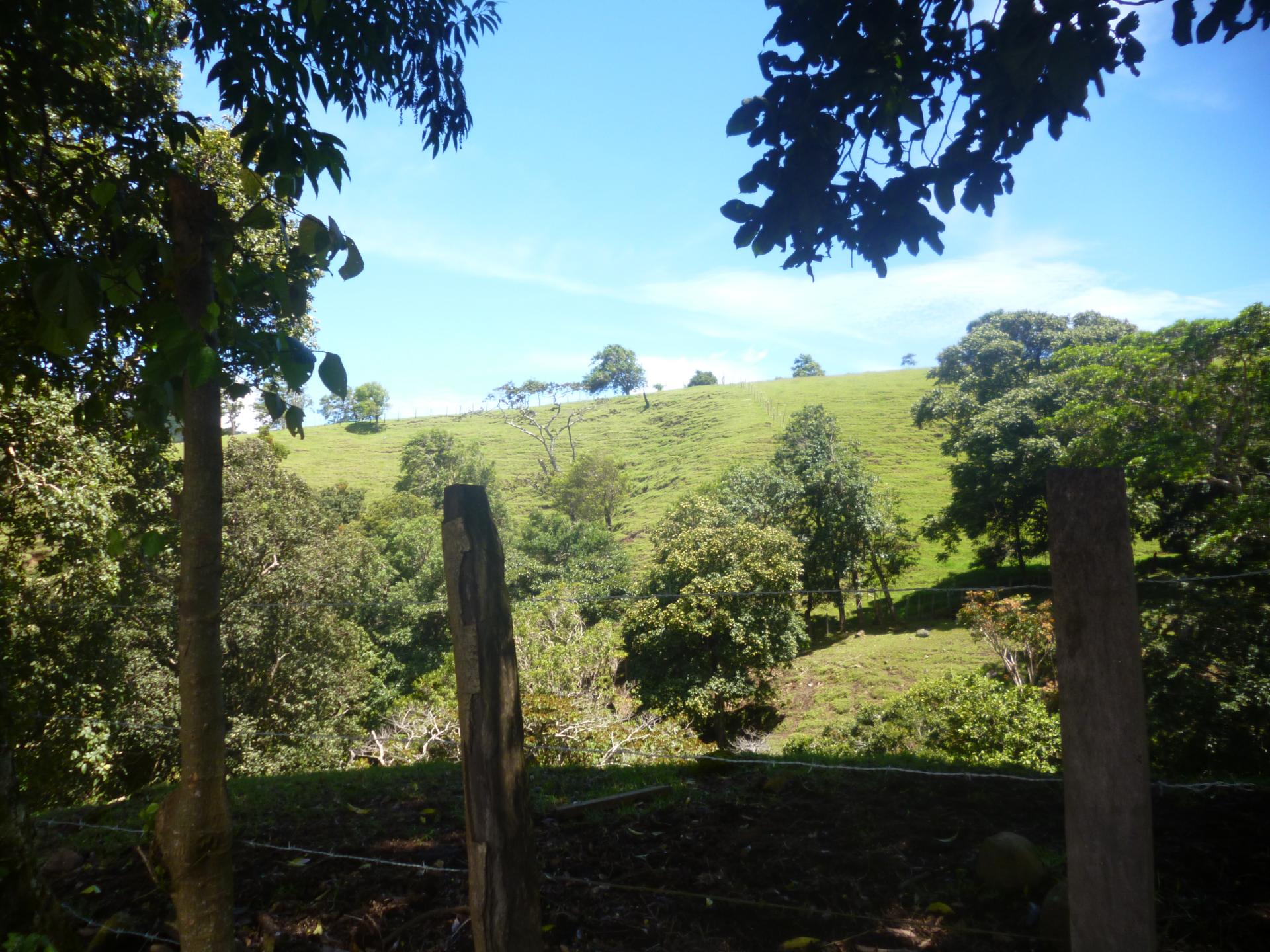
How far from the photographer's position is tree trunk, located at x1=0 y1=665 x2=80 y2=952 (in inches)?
96.8

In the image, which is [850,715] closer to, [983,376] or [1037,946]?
[1037,946]

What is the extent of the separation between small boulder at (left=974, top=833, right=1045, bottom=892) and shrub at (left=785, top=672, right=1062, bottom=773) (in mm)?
3691

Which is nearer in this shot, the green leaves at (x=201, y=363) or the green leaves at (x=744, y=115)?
the green leaves at (x=201, y=363)

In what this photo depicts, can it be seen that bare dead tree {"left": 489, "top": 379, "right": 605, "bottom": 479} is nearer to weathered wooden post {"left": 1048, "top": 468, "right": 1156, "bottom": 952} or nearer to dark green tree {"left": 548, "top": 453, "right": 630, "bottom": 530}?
dark green tree {"left": 548, "top": 453, "right": 630, "bottom": 530}

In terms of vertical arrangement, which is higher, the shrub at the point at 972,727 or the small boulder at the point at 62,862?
the small boulder at the point at 62,862

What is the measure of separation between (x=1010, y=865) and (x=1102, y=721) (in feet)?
5.31

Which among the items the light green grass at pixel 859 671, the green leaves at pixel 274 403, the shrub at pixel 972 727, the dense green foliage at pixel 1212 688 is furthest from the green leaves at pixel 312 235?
the light green grass at pixel 859 671

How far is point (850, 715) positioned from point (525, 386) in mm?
50268

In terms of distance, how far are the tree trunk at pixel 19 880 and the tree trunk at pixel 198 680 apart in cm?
125

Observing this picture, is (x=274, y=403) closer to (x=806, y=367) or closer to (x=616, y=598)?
(x=616, y=598)

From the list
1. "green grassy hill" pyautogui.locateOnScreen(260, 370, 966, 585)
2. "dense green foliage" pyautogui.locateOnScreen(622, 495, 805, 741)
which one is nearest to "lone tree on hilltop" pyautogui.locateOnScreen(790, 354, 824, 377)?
"green grassy hill" pyautogui.locateOnScreen(260, 370, 966, 585)

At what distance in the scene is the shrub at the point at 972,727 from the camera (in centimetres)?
802

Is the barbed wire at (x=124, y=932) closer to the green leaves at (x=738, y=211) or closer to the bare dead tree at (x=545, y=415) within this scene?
the green leaves at (x=738, y=211)

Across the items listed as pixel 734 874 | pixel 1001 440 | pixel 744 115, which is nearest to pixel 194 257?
pixel 744 115
